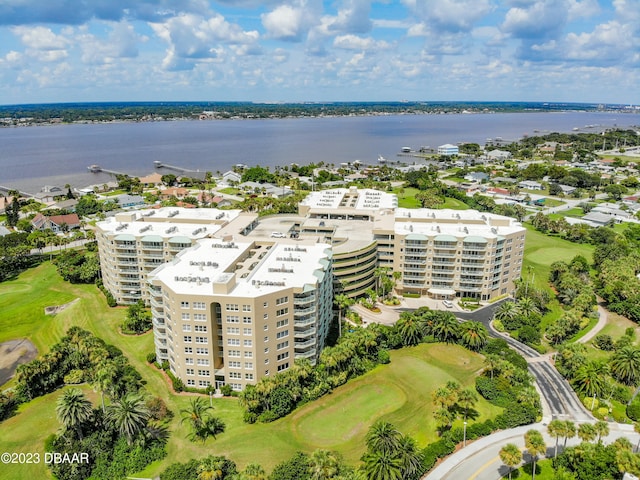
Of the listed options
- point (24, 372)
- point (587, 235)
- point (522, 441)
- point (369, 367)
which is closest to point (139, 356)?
point (24, 372)

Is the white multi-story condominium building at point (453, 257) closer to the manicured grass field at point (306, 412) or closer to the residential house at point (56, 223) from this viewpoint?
the manicured grass field at point (306, 412)

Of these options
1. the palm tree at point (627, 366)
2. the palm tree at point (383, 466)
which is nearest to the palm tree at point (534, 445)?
the palm tree at point (383, 466)

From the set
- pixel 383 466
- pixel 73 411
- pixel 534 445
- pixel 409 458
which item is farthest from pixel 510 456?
pixel 73 411

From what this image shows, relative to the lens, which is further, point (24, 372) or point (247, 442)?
point (24, 372)

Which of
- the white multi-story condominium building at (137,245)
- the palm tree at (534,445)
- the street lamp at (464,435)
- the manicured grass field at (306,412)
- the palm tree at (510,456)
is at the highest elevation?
the white multi-story condominium building at (137,245)

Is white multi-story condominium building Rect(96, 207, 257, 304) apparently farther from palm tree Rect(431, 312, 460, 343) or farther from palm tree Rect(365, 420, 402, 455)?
palm tree Rect(365, 420, 402, 455)

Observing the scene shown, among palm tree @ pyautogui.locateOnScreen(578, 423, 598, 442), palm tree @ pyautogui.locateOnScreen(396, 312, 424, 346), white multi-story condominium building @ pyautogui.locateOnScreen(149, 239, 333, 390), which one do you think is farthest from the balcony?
palm tree @ pyautogui.locateOnScreen(578, 423, 598, 442)

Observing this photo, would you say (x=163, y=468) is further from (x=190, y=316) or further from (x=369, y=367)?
(x=369, y=367)
